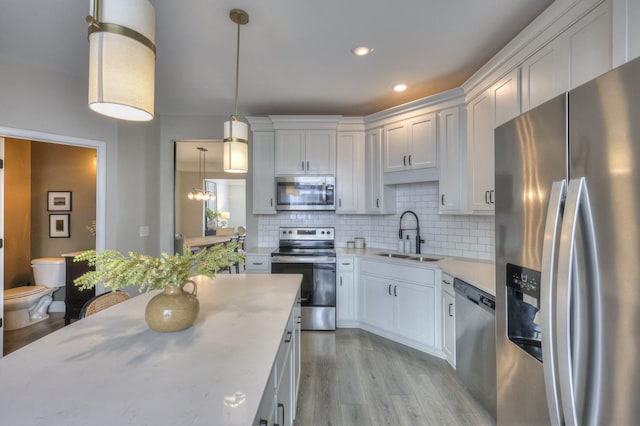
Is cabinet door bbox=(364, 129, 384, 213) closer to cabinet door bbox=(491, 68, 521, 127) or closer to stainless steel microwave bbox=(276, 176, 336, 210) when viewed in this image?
stainless steel microwave bbox=(276, 176, 336, 210)

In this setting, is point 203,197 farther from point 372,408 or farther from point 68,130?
point 372,408

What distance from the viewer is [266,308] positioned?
1.47 m

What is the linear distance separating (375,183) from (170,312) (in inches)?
111

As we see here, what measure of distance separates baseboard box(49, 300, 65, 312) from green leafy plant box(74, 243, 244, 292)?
12.9 feet

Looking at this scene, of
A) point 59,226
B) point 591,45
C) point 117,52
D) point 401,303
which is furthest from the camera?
point 59,226

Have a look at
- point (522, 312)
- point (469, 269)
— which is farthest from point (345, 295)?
point (522, 312)

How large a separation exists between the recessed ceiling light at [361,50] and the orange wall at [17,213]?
4.41 metres

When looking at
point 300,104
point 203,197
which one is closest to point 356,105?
point 300,104

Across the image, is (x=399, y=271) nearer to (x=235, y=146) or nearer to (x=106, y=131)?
(x=235, y=146)

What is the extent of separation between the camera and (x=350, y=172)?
144 inches

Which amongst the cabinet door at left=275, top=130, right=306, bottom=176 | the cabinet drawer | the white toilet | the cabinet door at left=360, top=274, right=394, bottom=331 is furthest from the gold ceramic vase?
the white toilet

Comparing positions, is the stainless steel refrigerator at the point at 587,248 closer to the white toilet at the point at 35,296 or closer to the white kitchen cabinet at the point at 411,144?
the white kitchen cabinet at the point at 411,144

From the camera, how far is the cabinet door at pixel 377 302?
3.06 m

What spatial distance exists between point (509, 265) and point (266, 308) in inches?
45.9
